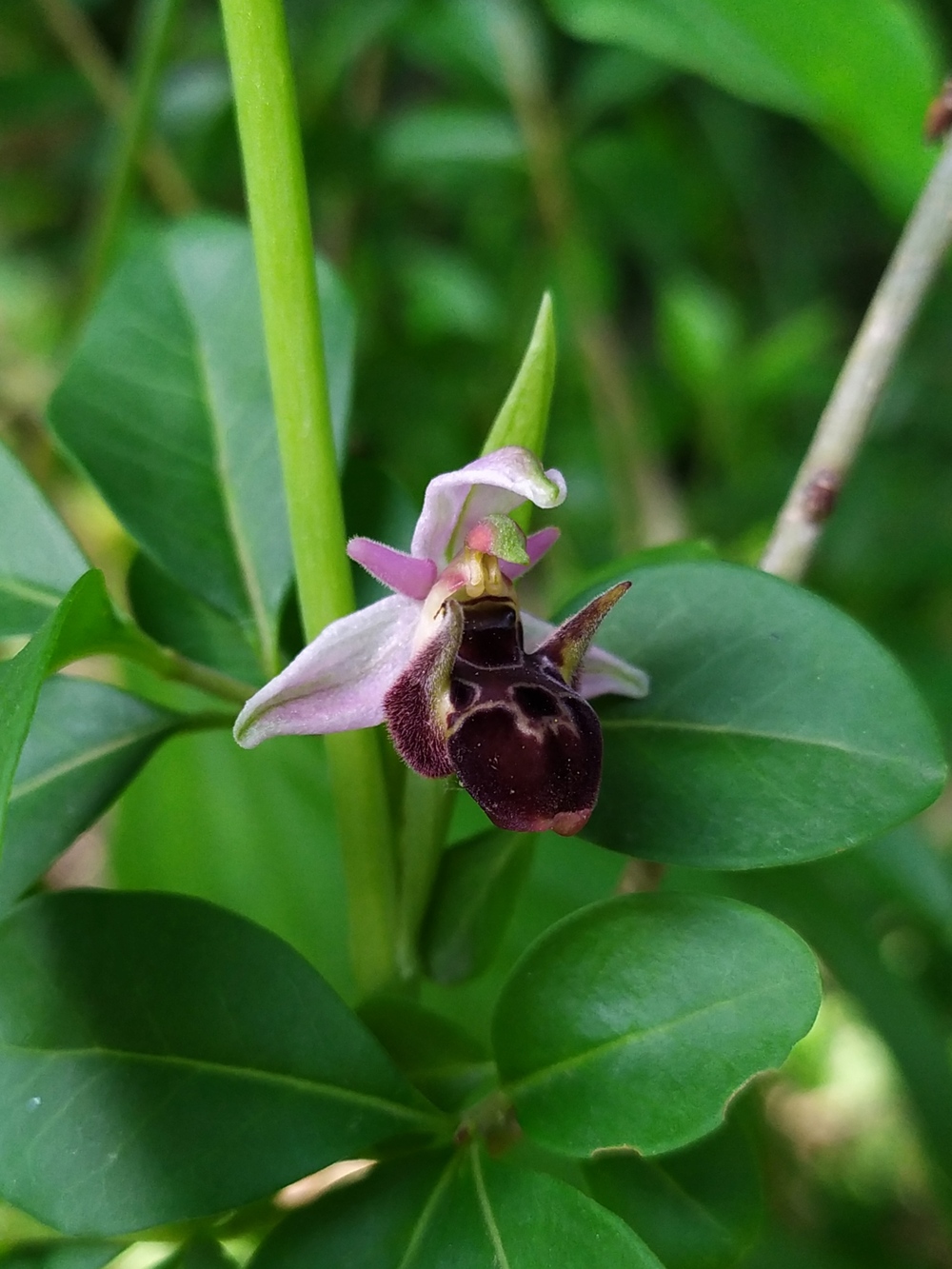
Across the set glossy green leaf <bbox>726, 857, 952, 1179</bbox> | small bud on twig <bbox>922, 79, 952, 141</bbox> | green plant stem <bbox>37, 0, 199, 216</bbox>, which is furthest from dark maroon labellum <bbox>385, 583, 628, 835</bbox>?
green plant stem <bbox>37, 0, 199, 216</bbox>

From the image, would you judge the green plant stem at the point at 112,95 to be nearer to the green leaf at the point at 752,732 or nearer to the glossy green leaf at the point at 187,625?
the glossy green leaf at the point at 187,625

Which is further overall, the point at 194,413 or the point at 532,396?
the point at 194,413

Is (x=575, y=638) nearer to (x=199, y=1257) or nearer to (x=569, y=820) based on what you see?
(x=569, y=820)

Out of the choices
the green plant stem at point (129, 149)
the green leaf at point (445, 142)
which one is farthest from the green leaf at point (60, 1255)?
the green leaf at point (445, 142)

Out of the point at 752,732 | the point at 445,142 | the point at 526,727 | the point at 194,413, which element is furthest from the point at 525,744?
the point at 445,142

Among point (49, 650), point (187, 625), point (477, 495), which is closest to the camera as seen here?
point (49, 650)
